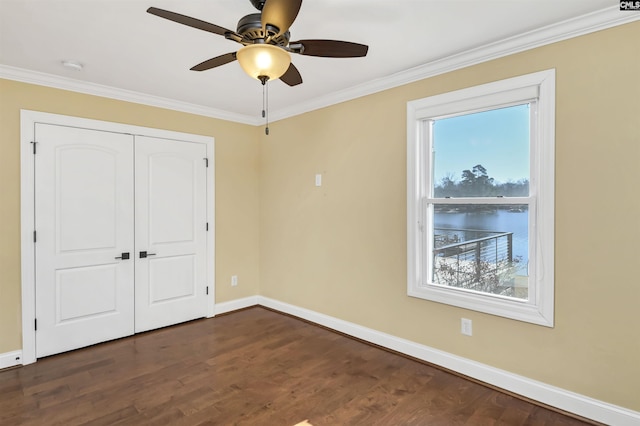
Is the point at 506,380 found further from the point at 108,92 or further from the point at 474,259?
the point at 108,92

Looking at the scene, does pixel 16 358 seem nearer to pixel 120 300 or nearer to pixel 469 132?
pixel 120 300

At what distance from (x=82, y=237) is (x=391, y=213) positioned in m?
2.94

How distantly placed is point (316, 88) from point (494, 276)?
2.36 m

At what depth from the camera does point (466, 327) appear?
2734mm

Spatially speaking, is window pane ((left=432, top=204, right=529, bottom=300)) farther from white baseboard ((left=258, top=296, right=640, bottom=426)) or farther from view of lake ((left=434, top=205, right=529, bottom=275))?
white baseboard ((left=258, top=296, right=640, bottom=426))

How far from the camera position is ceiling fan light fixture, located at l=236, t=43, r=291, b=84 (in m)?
1.65

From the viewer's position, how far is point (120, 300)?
3520 mm

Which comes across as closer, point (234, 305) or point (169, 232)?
point (169, 232)

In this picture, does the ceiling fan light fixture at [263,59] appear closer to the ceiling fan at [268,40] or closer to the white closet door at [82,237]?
the ceiling fan at [268,40]

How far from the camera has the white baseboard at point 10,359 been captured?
2875 mm

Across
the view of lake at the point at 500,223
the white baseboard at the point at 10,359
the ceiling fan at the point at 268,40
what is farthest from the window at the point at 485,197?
the white baseboard at the point at 10,359

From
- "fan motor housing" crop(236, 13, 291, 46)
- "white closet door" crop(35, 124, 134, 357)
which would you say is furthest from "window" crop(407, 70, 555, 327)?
"white closet door" crop(35, 124, 134, 357)

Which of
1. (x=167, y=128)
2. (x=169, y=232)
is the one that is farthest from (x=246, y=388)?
(x=167, y=128)

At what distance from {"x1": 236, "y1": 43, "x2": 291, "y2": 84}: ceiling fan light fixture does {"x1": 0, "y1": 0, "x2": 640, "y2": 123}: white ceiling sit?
1.64ft
